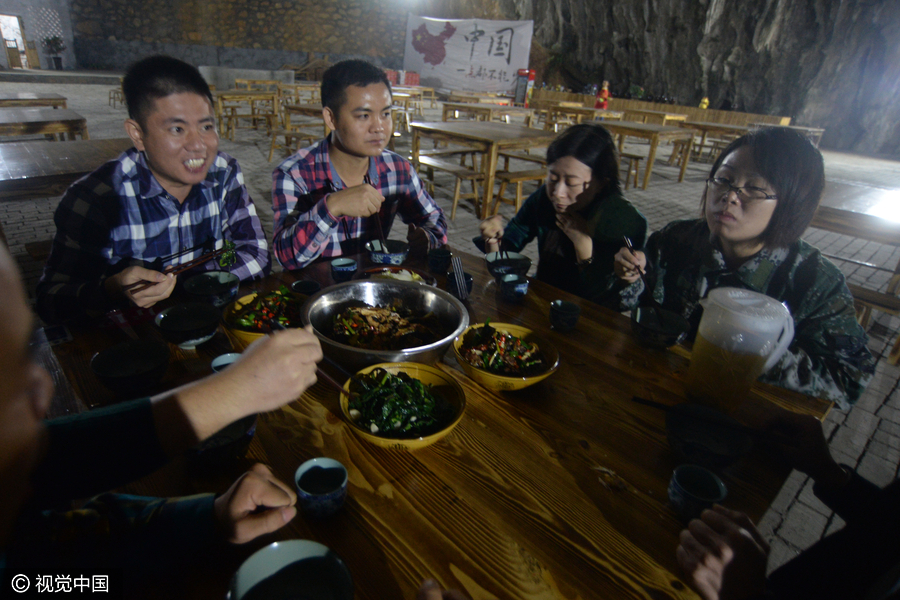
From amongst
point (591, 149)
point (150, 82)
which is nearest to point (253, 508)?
point (150, 82)

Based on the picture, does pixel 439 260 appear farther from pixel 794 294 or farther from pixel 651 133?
pixel 651 133

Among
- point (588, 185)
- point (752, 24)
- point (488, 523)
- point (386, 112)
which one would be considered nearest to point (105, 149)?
point (386, 112)

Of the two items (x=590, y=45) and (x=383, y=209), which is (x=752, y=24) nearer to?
(x=590, y=45)

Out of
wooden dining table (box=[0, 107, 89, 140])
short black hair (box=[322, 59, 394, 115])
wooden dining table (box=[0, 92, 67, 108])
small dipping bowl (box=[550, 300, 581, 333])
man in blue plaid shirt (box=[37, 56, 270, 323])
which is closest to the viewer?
small dipping bowl (box=[550, 300, 581, 333])

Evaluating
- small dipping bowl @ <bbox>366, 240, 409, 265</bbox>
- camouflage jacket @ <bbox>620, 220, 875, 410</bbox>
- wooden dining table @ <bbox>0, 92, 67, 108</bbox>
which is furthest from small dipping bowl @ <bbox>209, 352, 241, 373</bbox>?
wooden dining table @ <bbox>0, 92, 67, 108</bbox>

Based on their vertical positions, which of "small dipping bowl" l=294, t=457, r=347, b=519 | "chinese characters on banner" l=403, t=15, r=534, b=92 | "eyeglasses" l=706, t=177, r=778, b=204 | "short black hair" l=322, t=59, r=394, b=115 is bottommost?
"small dipping bowl" l=294, t=457, r=347, b=519

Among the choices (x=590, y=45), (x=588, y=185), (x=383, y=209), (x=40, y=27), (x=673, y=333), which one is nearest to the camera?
(x=673, y=333)

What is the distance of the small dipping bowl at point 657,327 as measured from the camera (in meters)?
1.76

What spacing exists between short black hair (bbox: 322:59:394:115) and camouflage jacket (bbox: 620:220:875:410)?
2045mm

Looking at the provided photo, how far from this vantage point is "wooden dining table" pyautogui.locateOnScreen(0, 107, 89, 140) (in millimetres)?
4957

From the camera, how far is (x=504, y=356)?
5.10ft

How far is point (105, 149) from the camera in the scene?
459cm

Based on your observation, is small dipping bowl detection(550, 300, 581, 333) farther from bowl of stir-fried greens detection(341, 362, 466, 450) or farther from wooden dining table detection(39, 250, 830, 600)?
bowl of stir-fried greens detection(341, 362, 466, 450)

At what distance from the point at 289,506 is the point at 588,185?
2414mm
